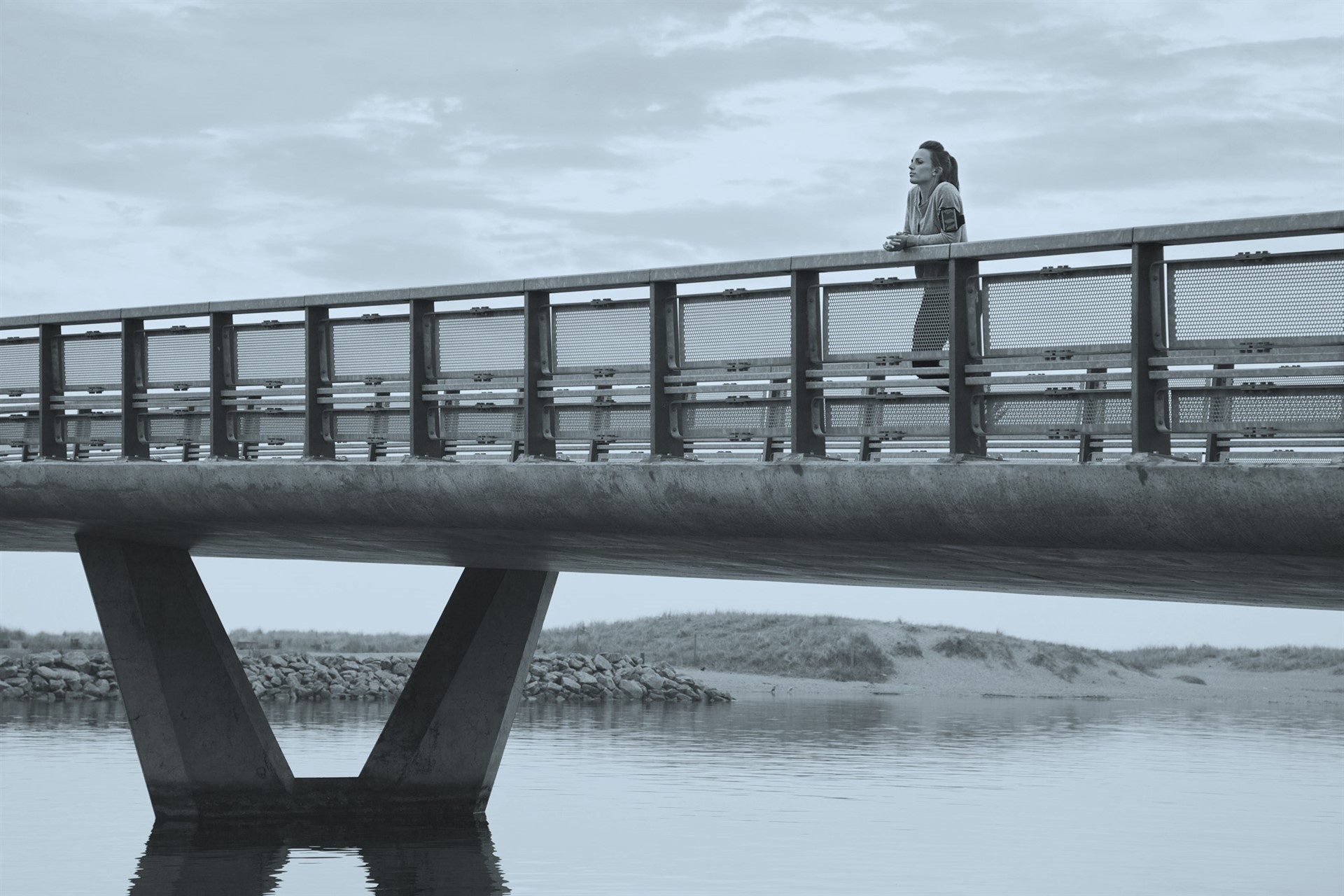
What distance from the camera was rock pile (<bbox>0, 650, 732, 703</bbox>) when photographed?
165 ft

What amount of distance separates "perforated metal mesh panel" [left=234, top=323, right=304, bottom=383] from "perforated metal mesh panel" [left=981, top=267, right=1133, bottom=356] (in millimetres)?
8358

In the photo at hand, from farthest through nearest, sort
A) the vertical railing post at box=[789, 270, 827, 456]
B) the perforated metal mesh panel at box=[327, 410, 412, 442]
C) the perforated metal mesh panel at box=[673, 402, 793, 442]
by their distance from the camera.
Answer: the perforated metal mesh panel at box=[327, 410, 412, 442], the perforated metal mesh panel at box=[673, 402, 793, 442], the vertical railing post at box=[789, 270, 827, 456]

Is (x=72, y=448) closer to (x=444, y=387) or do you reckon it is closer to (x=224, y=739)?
(x=224, y=739)

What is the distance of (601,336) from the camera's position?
622 inches

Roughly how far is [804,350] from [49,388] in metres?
10.6

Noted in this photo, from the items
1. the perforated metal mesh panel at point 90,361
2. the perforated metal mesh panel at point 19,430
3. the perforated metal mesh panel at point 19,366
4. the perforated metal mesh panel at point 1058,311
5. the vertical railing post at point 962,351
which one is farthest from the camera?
the perforated metal mesh panel at point 19,366

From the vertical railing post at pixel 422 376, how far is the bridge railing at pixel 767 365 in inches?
1.0

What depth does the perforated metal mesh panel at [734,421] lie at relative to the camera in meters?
14.3

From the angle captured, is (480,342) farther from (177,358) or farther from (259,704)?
(259,704)

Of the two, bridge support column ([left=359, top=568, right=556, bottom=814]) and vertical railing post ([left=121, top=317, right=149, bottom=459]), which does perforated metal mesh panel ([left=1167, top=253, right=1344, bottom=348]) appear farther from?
vertical railing post ([left=121, top=317, right=149, bottom=459])

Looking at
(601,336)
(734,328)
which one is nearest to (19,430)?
(601,336)

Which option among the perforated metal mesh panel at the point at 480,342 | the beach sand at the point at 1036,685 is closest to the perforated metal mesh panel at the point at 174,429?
the perforated metal mesh panel at the point at 480,342

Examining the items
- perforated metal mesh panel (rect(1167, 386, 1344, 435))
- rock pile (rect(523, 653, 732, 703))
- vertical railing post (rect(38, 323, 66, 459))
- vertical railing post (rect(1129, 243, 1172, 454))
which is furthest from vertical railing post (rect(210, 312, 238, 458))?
rock pile (rect(523, 653, 732, 703))

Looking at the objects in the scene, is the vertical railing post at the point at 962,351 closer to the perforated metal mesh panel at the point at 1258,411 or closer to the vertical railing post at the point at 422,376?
the perforated metal mesh panel at the point at 1258,411
